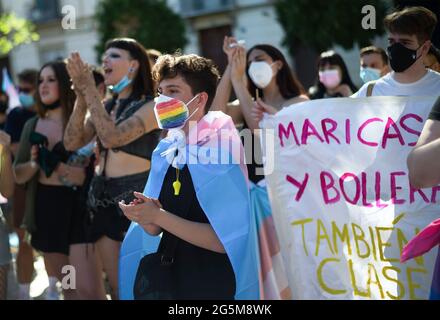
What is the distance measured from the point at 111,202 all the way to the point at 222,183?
→ 1.45m

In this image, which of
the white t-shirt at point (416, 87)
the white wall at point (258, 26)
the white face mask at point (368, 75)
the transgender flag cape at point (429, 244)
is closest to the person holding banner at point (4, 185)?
the white t-shirt at point (416, 87)

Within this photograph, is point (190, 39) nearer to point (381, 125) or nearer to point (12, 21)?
point (12, 21)

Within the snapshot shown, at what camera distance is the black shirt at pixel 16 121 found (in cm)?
631

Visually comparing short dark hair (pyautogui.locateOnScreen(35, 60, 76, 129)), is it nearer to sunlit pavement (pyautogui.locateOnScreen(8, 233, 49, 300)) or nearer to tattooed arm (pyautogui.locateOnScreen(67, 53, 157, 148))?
tattooed arm (pyautogui.locateOnScreen(67, 53, 157, 148))

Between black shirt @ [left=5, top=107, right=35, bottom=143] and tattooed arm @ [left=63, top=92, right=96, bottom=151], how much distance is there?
6.16ft

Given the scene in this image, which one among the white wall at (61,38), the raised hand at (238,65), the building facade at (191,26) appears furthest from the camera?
the white wall at (61,38)

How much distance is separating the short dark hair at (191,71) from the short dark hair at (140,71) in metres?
1.33

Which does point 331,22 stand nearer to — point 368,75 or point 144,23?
point 144,23

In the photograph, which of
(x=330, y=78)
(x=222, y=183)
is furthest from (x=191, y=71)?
(x=330, y=78)

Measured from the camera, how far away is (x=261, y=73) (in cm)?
470

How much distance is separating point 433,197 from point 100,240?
213 cm

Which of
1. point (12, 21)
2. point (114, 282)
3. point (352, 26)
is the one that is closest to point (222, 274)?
point (114, 282)

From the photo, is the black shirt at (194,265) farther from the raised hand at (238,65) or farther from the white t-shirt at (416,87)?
the raised hand at (238,65)

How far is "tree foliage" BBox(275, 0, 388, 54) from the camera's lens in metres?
16.8
